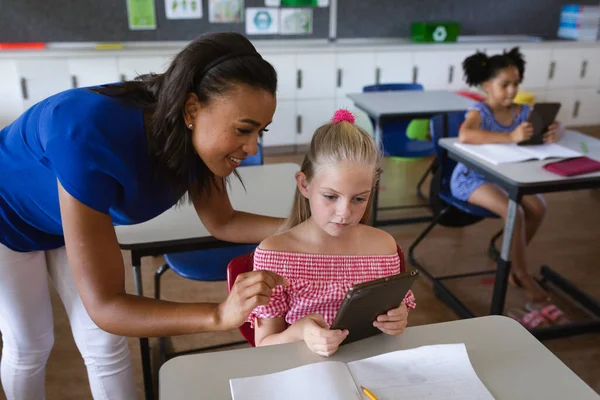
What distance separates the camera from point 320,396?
2.95 ft

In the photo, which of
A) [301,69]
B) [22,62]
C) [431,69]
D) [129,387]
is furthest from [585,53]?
[129,387]

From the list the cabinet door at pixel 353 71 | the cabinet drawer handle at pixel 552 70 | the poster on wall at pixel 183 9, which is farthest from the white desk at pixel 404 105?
the cabinet drawer handle at pixel 552 70

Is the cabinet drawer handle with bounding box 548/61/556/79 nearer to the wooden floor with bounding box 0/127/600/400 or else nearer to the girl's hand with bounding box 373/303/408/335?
the wooden floor with bounding box 0/127/600/400

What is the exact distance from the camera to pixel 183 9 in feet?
14.6

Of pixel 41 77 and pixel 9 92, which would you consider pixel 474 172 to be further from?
pixel 9 92

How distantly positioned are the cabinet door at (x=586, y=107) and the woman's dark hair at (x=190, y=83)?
518cm

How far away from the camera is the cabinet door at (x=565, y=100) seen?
529 cm

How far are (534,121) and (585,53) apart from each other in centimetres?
352

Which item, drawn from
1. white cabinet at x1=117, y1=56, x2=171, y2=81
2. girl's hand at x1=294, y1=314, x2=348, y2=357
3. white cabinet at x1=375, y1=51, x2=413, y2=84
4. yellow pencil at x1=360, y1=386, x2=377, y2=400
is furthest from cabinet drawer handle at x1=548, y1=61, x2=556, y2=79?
yellow pencil at x1=360, y1=386, x2=377, y2=400

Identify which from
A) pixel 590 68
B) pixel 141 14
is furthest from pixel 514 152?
pixel 590 68

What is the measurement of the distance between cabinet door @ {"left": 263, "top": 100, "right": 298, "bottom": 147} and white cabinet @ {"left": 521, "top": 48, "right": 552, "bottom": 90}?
7.24ft

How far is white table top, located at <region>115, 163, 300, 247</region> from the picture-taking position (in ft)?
5.38

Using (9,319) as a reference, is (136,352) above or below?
below

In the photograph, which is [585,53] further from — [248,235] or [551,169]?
[248,235]
